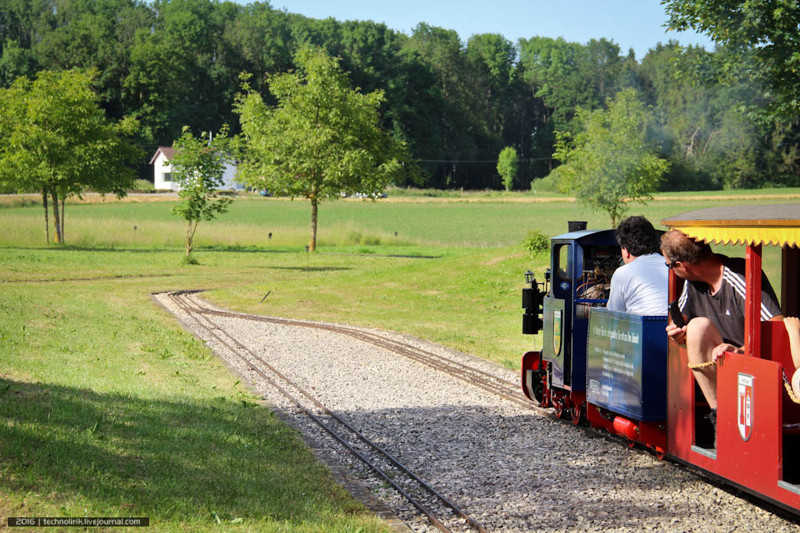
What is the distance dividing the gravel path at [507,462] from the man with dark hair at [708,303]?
0.86m

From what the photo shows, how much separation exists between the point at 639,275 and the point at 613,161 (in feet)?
105

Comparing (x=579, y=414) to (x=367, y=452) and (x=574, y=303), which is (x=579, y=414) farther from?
(x=367, y=452)

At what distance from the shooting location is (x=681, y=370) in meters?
7.18

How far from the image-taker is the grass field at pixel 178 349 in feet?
21.8

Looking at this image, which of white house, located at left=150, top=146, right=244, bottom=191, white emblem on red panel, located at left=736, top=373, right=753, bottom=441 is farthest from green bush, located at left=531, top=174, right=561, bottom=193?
white emblem on red panel, located at left=736, top=373, right=753, bottom=441

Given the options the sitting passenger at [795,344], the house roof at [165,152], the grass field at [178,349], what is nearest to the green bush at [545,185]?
the house roof at [165,152]

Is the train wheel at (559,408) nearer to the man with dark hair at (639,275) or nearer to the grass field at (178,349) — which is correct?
the man with dark hair at (639,275)

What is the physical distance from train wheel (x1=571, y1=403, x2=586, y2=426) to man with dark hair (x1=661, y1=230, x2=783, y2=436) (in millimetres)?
2755

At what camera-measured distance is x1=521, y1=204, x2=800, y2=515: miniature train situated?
6.12 metres

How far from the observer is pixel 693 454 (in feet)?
23.6

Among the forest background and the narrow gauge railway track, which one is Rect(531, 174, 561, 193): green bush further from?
the narrow gauge railway track

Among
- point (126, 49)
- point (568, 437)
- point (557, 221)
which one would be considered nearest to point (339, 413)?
point (568, 437)

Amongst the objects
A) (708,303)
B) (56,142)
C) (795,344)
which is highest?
(56,142)

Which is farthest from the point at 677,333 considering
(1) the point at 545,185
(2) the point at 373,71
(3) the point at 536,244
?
(2) the point at 373,71
